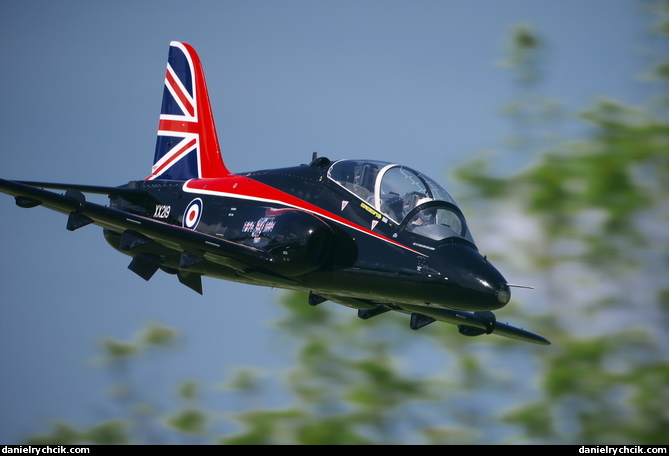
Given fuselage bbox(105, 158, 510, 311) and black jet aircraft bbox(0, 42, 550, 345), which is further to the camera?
black jet aircraft bbox(0, 42, 550, 345)

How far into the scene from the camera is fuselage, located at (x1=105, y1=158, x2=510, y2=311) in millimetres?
16922

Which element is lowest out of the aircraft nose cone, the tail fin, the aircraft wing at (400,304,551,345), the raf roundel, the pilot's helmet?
the aircraft nose cone

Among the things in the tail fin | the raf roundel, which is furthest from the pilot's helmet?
the tail fin

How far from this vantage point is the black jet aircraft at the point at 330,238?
1719 centimetres

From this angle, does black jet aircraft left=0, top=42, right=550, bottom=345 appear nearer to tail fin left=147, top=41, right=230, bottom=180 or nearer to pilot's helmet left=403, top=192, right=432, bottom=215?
pilot's helmet left=403, top=192, right=432, bottom=215

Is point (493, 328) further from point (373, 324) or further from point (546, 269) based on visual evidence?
point (373, 324)

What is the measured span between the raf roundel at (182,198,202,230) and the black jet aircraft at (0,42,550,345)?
0.04 m

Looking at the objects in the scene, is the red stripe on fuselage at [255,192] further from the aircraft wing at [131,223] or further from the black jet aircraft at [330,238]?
the aircraft wing at [131,223]

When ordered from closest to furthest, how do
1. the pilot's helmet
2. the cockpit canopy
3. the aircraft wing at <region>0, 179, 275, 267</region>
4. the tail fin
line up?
the cockpit canopy < the pilot's helmet < the aircraft wing at <region>0, 179, 275, 267</region> < the tail fin

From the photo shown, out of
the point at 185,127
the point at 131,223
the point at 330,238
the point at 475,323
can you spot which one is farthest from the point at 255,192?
the point at 185,127

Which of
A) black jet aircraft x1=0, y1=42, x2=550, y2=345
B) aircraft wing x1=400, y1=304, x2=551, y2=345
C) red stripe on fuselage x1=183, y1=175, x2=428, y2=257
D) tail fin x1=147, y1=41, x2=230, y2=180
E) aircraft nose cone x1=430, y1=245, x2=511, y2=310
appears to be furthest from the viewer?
tail fin x1=147, y1=41, x2=230, y2=180

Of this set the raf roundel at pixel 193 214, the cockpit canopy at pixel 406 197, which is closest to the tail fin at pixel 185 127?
the raf roundel at pixel 193 214

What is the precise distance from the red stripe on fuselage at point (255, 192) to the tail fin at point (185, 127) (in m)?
2.43

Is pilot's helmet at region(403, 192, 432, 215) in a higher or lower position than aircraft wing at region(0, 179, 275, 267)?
higher
